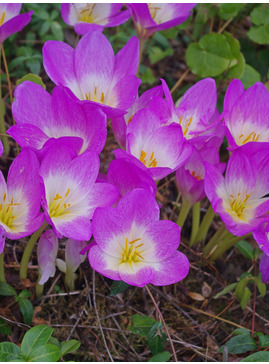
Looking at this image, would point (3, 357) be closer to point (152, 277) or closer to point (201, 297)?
point (152, 277)

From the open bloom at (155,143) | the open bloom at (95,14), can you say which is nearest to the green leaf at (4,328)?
the open bloom at (155,143)

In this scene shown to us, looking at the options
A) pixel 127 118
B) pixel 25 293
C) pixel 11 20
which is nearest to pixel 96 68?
pixel 127 118

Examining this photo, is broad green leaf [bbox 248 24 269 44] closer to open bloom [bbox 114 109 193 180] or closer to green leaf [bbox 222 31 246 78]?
green leaf [bbox 222 31 246 78]

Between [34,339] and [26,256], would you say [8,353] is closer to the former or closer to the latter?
[34,339]

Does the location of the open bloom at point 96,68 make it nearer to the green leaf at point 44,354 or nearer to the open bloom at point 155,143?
the open bloom at point 155,143

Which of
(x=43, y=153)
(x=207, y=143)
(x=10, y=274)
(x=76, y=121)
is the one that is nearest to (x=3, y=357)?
(x=10, y=274)
